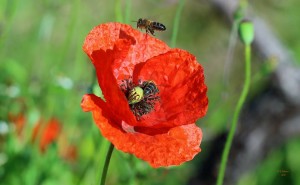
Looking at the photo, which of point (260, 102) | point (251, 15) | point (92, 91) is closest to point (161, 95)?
point (92, 91)

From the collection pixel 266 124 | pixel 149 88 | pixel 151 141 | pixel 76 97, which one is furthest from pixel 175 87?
pixel 266 124

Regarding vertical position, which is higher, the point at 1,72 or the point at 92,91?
the point at 1,72

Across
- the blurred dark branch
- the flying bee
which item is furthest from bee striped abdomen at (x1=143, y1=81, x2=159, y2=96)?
the blurred dark branch

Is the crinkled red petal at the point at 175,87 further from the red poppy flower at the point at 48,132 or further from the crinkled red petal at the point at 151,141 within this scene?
the red poppy flower at the point at 48,132

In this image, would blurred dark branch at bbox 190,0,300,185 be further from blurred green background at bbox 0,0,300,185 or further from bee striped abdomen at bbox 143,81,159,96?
bee striped abdomen at bbox 143,81,159,96

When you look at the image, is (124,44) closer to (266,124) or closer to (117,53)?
(117,53)

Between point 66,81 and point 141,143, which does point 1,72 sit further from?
point 141,143
